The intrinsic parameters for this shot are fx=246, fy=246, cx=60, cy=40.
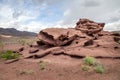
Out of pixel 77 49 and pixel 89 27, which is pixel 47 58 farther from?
pixel 89 27

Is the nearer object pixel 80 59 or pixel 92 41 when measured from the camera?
pixel 80 59

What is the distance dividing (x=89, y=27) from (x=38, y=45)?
19.1ft

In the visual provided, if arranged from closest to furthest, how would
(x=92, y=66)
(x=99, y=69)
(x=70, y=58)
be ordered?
1. (x=99, y=69)
2. (x=92, y=66)
3. (x=70, y=58)

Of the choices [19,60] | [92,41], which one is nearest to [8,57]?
[19,60]

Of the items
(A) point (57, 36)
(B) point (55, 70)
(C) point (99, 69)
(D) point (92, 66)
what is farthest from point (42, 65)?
(A) point (57, 36)

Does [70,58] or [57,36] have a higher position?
[57,36]

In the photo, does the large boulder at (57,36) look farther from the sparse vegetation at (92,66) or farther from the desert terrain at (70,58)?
the sparse vegetation at (92,66)

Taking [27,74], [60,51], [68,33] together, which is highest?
[68,33]

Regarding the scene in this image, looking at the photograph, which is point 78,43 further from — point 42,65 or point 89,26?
point 42,65

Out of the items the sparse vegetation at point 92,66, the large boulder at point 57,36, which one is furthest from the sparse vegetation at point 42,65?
the large boulder at point 57,36

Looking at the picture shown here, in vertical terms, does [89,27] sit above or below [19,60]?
above

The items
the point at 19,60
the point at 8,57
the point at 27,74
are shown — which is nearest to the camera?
the point at 27,74

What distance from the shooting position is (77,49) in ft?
70.1

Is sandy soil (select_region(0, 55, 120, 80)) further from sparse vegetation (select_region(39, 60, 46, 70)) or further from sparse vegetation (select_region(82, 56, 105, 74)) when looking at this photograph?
sparse vegetation (select_region(82, 56, 105, 74))
